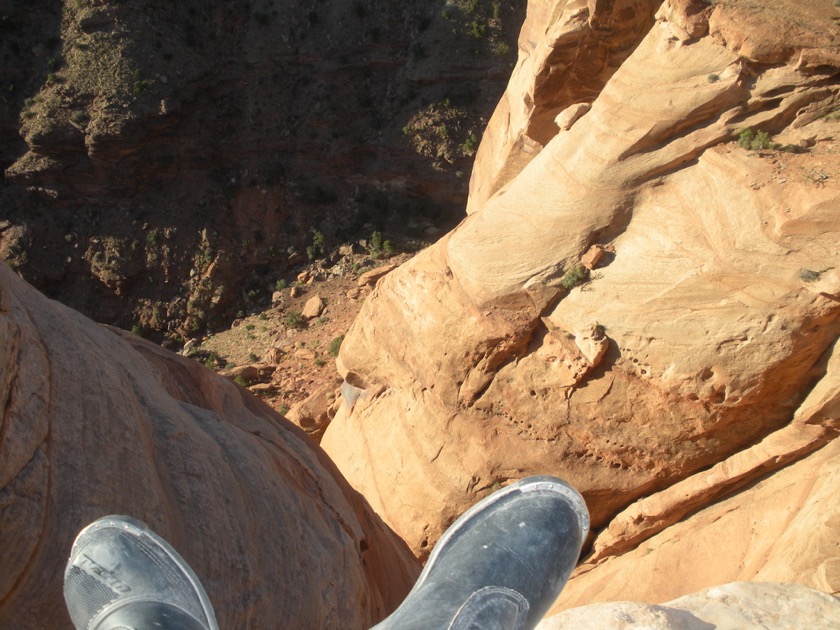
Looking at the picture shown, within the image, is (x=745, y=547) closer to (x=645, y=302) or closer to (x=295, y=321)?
(x=645, y=302)

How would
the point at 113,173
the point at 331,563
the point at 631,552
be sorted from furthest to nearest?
the point at 113,173
the point at 631,552
the point at 331,563

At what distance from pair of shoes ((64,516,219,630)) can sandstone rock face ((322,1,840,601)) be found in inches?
252

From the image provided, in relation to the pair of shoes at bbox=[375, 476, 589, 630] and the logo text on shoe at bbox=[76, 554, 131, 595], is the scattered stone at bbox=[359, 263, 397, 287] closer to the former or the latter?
the pair of shoes at bbox=[375, 476, 589, 630]

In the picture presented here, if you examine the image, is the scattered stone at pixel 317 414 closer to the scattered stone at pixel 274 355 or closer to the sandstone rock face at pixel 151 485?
the scattered stone at pixel 274 355

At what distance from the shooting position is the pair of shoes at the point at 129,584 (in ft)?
8.09

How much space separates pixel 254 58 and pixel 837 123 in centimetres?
1970

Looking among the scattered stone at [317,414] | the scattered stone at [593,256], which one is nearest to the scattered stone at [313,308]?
the scattered stone at [317,414]

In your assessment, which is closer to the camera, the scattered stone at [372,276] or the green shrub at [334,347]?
the green shrub at [334,347]

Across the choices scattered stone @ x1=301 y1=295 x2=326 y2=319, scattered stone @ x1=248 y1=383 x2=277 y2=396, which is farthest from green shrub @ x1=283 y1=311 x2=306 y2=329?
scattered stone @ x1=248 y1=383 x2=277 y2=396

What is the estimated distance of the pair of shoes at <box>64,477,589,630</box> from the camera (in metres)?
2.47

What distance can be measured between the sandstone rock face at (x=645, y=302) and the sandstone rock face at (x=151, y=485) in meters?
3.35

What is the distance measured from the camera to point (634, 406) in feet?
31.2

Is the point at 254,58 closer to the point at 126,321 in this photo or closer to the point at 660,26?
the point at 126,321

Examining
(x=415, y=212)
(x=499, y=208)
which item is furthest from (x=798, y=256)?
(x=415, y=212)
